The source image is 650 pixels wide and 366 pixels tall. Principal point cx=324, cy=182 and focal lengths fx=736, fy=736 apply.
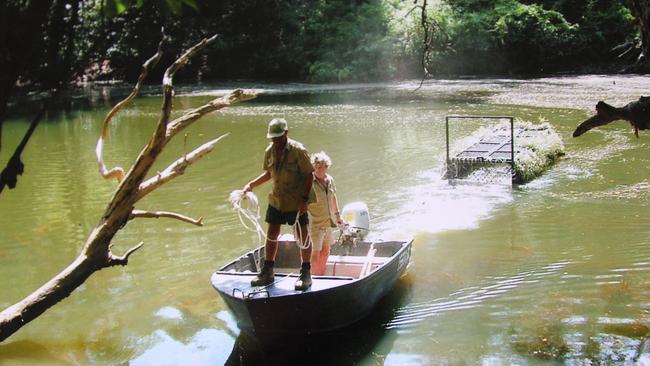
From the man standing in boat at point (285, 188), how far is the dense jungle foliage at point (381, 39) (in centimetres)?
2345

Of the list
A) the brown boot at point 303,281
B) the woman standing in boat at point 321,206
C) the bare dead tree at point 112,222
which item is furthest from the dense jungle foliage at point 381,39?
the bare dead tree at point 112,222

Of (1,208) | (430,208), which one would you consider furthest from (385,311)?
(1,208)

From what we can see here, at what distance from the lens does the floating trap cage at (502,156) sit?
13.3 metres

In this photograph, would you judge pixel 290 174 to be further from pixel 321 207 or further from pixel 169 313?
pixel 169 313

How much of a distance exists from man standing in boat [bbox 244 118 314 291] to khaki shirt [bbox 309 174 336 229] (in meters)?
0.48

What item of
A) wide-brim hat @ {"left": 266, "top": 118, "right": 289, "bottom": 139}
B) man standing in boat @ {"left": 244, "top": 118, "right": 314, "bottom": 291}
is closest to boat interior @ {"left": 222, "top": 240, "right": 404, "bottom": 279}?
man standing in boat @ {"left": 244, "top": 118, "right": 314, "bottom": 291}

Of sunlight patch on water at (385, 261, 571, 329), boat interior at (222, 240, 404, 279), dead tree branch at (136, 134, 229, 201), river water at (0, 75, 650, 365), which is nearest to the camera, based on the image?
dead tree branch at (136, 134, 229, 201)

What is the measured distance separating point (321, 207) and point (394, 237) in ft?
11.1

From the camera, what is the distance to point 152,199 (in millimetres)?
13258

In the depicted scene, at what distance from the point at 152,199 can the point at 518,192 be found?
6460 mm

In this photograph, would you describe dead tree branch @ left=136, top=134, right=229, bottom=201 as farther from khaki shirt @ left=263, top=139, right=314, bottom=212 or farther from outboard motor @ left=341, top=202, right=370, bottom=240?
outboard motor @ left=341, top=202, right=370, bottom=240

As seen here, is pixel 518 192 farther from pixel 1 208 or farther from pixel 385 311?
pixel 1 208

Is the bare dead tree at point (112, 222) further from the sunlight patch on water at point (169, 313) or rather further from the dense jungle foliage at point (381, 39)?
the dense jungle foliage at point (381, 39)

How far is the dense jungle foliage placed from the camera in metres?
32.4
